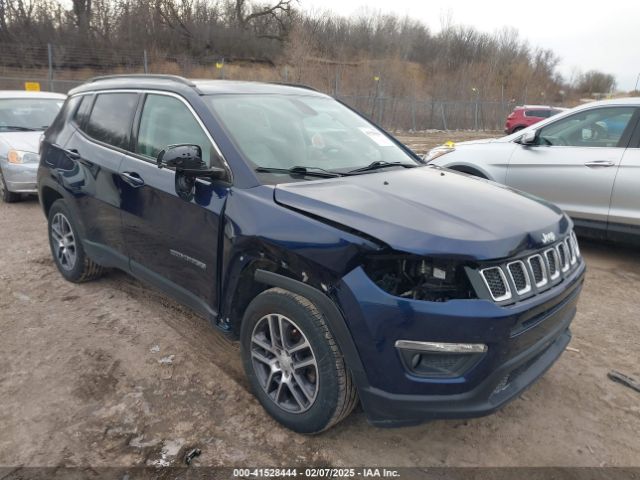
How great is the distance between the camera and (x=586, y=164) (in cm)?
547

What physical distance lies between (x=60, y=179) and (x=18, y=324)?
1.33 meters

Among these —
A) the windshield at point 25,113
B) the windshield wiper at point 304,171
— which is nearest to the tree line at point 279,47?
the windshield at point 25,113

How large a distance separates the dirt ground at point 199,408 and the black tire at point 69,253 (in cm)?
40

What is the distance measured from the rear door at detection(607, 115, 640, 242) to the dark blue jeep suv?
9.07ft

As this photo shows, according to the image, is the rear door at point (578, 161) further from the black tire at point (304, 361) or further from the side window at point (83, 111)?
the side window at point (83, 111)

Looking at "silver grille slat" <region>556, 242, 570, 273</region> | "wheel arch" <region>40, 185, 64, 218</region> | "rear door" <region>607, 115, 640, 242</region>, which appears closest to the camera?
"silver grille slat" <region>556, 242, 570, 273</region>

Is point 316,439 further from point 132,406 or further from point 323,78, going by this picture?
point 323,78

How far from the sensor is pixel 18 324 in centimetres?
391

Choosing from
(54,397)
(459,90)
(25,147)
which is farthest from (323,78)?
(54,397)

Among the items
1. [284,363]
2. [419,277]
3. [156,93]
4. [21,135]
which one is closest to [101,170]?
[156,93]

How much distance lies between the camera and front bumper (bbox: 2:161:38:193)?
7.57 m

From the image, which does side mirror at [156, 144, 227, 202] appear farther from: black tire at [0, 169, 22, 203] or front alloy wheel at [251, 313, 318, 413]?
black tire at [0, 169, 22, 203]

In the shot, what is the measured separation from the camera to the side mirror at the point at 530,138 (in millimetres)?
5848

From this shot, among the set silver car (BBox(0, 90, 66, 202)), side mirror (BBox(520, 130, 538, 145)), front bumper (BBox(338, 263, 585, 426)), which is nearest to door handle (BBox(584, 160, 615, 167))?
side mirror (BBox(520, 130, 538, 145))
